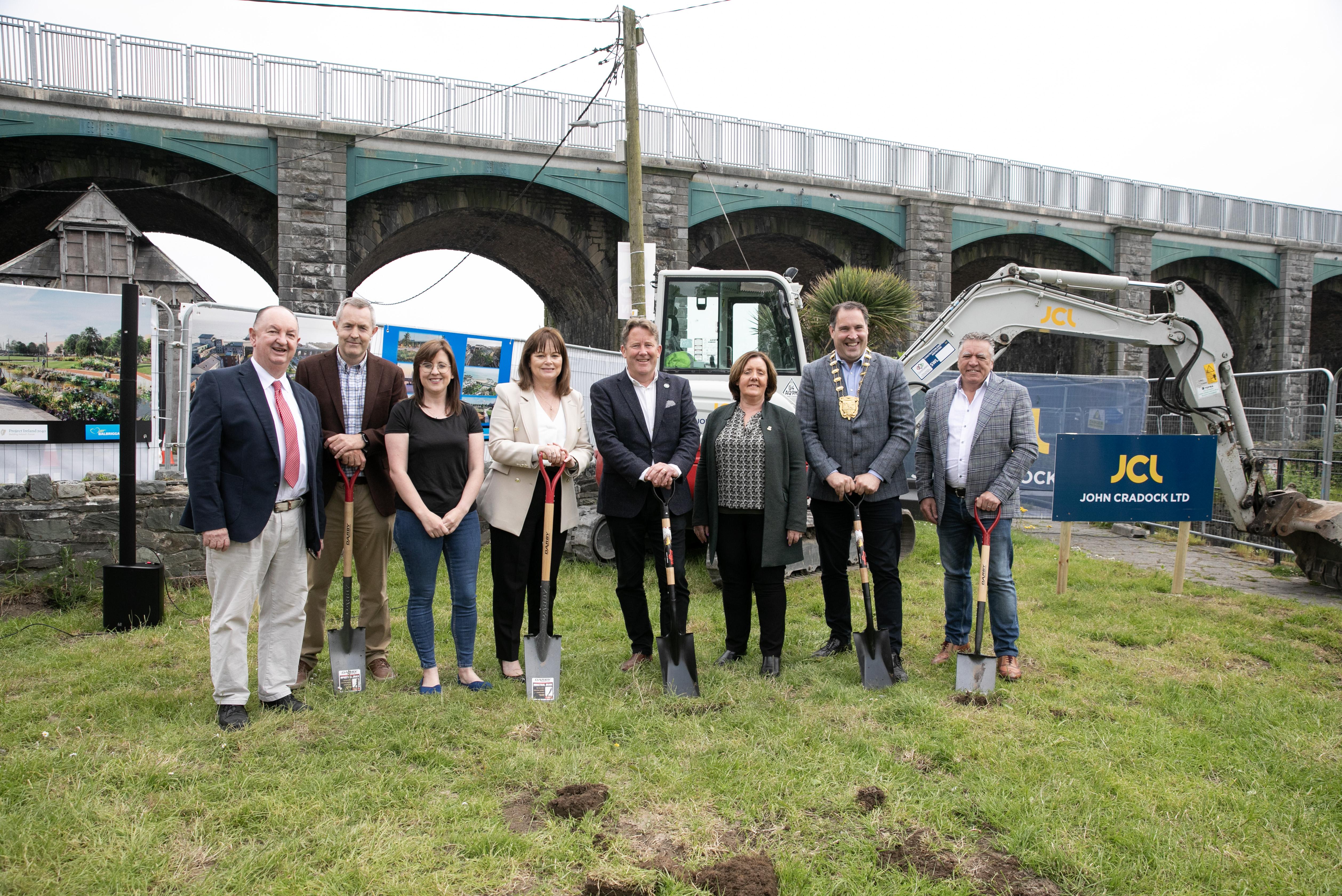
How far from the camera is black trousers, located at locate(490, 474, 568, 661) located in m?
4.18

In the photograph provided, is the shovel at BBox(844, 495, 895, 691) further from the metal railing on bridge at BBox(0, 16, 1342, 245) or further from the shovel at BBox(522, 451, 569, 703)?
the metal railing on bridge at BBox(0, 16, 1342, 245)

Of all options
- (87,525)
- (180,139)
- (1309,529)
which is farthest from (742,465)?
(180,139)

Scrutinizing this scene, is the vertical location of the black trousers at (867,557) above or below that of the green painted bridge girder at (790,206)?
below

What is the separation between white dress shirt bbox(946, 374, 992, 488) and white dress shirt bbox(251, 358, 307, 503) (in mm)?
3360

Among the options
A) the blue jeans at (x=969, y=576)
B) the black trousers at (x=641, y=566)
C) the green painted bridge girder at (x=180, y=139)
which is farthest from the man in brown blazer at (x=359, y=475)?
the green painted bridge girder at (x=180, y=139)

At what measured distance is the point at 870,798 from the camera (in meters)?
2.96

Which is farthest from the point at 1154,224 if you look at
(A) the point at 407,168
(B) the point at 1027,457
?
(B) the point at 1027,457

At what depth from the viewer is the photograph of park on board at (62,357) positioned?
665 centimetres

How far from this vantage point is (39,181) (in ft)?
43.2

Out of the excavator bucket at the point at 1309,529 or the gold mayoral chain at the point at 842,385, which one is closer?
the gold mayoral chain at the point at 842,385

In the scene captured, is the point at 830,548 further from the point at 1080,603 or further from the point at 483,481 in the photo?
the point at 1080,603

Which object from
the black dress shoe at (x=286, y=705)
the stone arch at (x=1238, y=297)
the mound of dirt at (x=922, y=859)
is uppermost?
the stone arch at (x=1238, y=297)

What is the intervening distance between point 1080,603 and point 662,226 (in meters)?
11.5

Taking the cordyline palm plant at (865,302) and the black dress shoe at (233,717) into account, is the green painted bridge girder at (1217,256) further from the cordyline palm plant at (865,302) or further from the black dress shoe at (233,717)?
the black dress shoe at (233,717)
